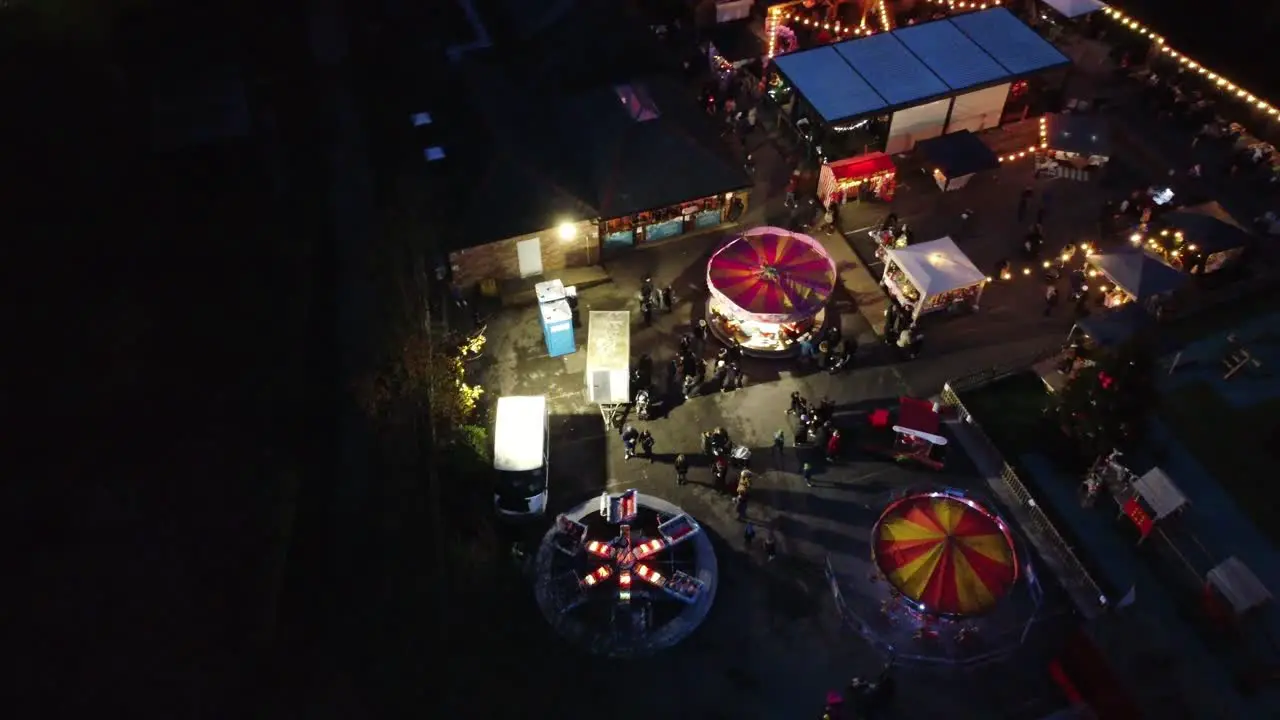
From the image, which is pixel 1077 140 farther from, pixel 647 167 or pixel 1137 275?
pixel 647 167

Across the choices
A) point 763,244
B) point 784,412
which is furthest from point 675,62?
point 784,412

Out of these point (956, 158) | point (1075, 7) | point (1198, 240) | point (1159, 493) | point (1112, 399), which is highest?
point (1075, 7)

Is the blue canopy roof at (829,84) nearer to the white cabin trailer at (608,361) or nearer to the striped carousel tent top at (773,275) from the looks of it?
the striped carousel tent top at (773,275)

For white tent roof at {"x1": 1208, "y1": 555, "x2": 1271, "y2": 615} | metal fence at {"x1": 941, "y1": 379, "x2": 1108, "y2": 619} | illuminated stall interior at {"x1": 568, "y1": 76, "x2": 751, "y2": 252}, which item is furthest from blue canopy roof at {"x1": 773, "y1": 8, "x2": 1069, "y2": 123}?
white tent roof at {"x1": 1208, "y1": 555, "x2": 1271, "y2": 615}

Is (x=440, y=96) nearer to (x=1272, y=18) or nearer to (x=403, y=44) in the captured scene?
(x=403, y=44)

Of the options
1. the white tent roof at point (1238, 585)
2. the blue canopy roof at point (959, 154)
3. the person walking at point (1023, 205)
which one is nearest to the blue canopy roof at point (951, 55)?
the blue canopy roof at point (959, 154)

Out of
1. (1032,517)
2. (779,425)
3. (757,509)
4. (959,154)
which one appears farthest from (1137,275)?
(757,509)
